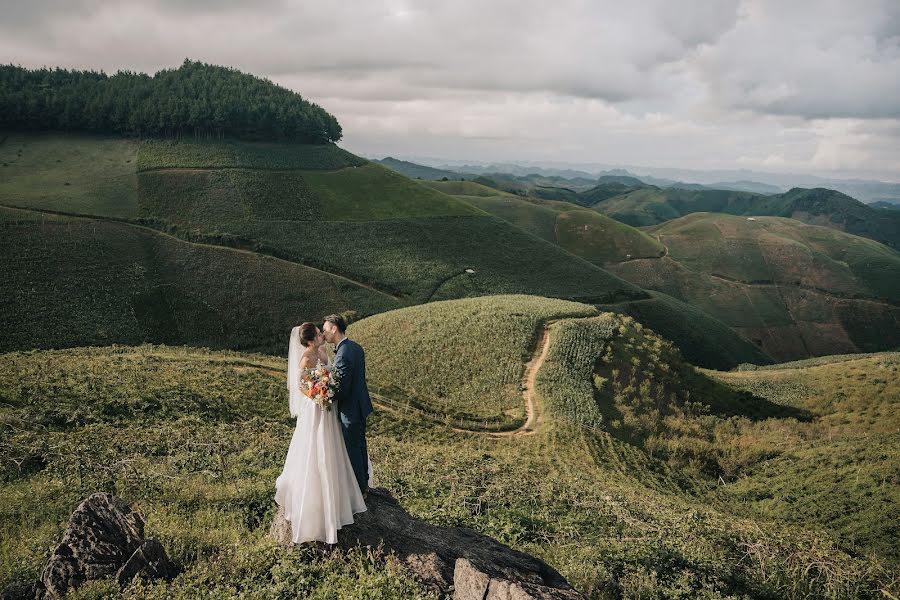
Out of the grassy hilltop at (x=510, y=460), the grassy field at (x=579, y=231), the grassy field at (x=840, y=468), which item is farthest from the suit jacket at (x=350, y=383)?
the grassy field at (x=579, y=231)

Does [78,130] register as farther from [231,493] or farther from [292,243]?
[231,493]

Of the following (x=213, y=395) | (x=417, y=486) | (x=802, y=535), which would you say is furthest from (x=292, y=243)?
(x=802, y=535)

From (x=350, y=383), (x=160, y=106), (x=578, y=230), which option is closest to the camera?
(x=350, y=383)

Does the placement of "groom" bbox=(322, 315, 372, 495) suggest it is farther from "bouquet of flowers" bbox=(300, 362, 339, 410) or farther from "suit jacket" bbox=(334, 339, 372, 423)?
"bouquet of flowers" bbox=(300, 362, 339, 410)

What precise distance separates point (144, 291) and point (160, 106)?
60.0m

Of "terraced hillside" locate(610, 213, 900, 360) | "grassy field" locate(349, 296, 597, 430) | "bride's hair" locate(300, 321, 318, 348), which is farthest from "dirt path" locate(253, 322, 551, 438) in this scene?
"terraced hillside" locate(610, 213, 900, 360)

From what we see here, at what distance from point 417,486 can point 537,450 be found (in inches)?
438

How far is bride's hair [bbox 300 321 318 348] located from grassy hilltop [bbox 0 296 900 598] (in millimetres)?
3596

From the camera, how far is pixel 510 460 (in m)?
21.9

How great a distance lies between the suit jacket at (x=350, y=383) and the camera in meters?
9.19

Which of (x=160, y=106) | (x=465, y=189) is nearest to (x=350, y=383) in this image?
(x=160, y=106)

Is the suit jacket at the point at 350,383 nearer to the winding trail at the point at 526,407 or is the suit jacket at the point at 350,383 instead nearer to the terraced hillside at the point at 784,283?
the winding trail at the point at 526,407

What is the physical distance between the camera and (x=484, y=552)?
8.82m

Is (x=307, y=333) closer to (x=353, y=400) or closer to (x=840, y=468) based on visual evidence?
(x=353, y=400)
